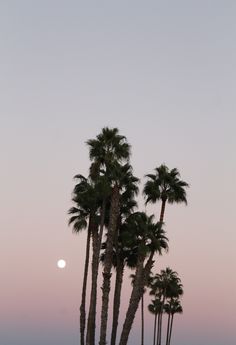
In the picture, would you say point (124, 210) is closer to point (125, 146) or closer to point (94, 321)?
point (125, 146)

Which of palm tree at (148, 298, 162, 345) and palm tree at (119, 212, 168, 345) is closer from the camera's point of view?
palm tree at (119, 212, 168, 345)

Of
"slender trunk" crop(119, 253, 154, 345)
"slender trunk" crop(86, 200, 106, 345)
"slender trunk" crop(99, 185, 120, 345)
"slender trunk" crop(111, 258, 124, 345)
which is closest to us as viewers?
"slender trunk" crop(99, 185, 120, 345)

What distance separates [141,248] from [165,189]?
6633mm

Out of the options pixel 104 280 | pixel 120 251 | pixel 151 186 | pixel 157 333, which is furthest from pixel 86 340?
pixel 157 333

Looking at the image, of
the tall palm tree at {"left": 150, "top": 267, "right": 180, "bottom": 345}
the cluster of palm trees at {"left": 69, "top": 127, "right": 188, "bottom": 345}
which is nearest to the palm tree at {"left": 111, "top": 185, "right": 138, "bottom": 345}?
the cluster of palm trees at {"left": 69, "top": 127, "right": 188, "bottom": 345}

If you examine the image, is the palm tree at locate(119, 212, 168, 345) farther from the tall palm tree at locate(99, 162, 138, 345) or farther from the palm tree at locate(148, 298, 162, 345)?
the palm tree at locate(148, 298, 162, 345)

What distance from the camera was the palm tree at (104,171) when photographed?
146 feet

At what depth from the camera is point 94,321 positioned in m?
44.5

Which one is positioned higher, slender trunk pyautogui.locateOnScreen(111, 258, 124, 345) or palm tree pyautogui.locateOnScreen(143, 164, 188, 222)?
palm tree pyautogui.locateOnScreen(143, 164, 188, 222)

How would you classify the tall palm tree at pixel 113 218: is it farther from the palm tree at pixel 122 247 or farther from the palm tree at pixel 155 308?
the palm tree at pixel 155 308

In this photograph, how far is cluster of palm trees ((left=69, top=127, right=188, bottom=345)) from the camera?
45438 millimetres

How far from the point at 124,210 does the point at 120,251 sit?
3573 millimetres

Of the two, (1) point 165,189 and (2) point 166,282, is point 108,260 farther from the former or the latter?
(2) point 166,282

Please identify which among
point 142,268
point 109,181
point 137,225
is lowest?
point 142,268
